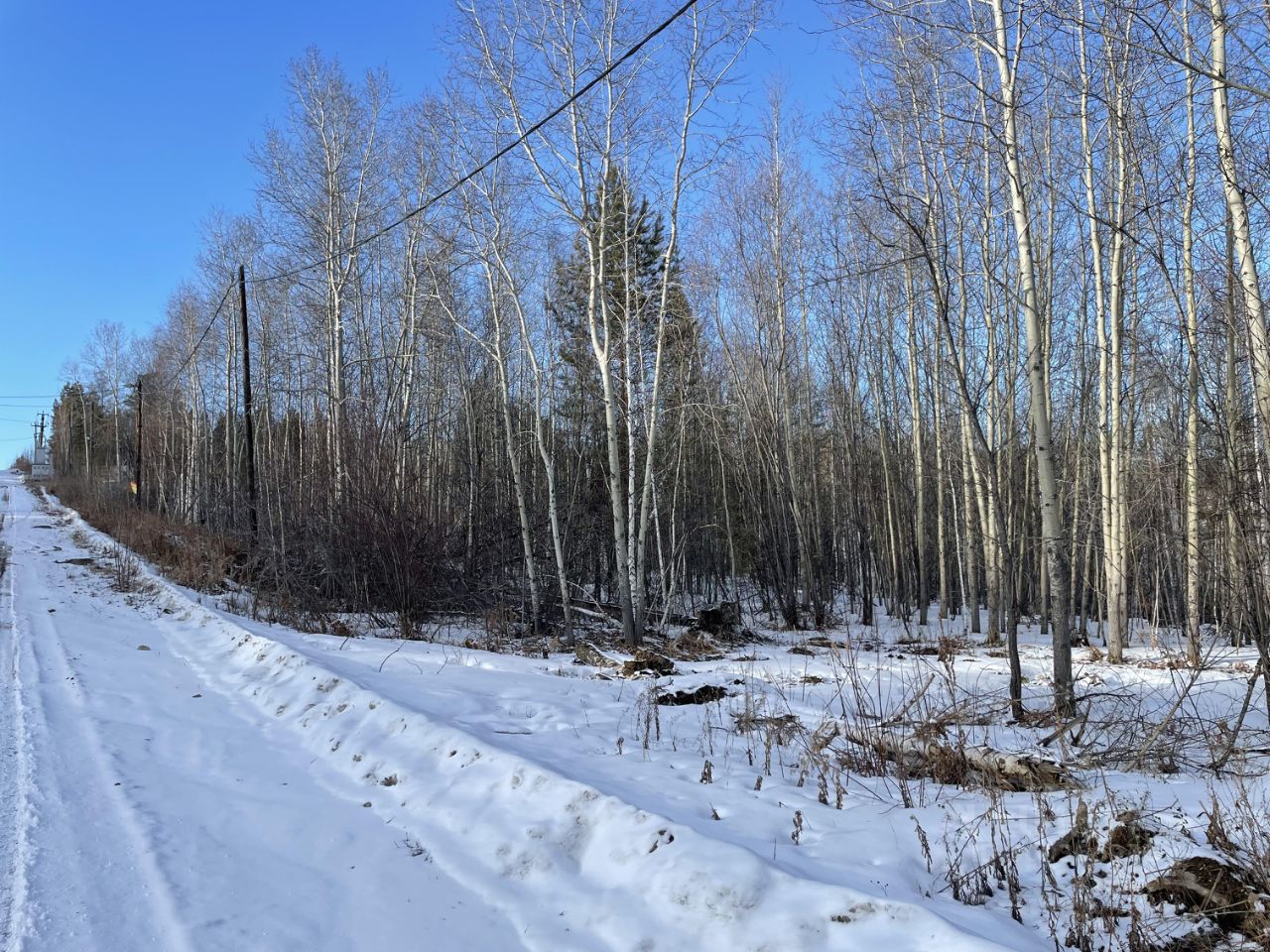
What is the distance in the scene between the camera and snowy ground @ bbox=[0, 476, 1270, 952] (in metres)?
2.78

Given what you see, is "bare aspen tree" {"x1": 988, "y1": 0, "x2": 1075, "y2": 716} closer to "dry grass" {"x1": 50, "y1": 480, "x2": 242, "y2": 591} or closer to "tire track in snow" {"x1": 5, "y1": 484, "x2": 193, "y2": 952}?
"tire track in snow" {"x1": 5, "y1": 484, "x2": 193, "y2": 952}

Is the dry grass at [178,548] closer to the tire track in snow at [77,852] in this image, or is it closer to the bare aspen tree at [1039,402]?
the tire track in snow at [77,852]

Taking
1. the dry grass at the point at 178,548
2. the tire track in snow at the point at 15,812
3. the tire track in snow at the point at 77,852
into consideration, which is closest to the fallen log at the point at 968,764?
the tire track in snow at the point at 77,852

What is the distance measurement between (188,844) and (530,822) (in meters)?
1.58

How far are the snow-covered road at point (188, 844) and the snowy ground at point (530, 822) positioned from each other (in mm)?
A: 14

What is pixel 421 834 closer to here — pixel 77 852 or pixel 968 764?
pixel 77 852

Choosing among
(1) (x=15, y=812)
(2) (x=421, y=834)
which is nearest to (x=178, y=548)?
(1) (x=15, y=812)

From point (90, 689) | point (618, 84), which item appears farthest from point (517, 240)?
point (90, 689)

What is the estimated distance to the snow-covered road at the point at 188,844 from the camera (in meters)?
2.86

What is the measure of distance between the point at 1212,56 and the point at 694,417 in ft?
46.4

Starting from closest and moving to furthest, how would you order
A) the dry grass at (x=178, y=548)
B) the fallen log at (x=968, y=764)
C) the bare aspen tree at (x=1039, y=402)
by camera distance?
the fallen log at (x=968, y=764), the bare aspen tree at (x=1039, y=402), the dry grass at (x=178, y=548)

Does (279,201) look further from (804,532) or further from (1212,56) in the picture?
(1212,56)

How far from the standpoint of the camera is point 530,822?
3.64 metres

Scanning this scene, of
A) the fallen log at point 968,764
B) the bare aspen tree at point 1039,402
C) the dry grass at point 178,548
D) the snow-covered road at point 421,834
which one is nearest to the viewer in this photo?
the snow-covered road at point 421,834
